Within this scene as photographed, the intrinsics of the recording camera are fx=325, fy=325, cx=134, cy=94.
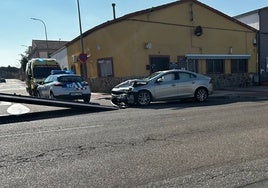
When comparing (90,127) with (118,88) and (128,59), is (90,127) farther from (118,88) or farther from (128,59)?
(128,59)

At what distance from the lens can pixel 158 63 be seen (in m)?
23.2

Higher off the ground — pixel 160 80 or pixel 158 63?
pixel 158 63

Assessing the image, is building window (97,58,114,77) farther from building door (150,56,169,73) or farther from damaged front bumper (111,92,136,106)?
damaged front bumper (111,92,136,106)

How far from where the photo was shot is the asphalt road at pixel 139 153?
464 centimetres

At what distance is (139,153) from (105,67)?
61.9 ft

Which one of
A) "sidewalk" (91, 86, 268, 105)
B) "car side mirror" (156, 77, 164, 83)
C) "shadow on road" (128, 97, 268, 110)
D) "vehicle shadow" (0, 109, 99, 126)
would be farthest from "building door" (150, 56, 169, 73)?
"vehicle shadow" (0, 109, 99, 126)

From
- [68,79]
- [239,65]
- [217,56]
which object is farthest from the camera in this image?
[239,65]

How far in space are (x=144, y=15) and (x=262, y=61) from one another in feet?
39.5

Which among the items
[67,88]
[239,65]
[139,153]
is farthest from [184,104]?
[239,65]

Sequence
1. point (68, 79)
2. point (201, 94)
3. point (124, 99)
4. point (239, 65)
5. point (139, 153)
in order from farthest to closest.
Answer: point (239, 65) → point (68, 79) → point (201, 94) → point (124, 99) → point (139, 153)

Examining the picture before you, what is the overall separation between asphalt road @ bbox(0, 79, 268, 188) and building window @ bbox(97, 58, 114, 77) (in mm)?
14383

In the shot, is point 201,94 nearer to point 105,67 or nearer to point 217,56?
point 105,67

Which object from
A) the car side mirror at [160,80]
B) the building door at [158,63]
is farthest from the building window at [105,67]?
the car side mirror at [160,80]

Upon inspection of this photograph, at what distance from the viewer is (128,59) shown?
22.2 meters
